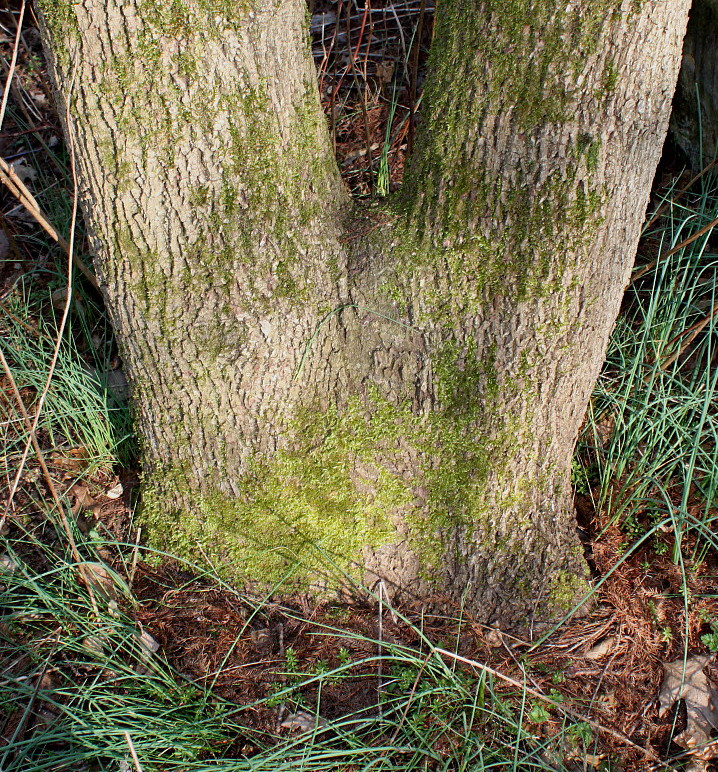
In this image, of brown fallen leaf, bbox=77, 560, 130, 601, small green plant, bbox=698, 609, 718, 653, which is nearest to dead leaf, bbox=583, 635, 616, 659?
small green plant, bbox=698, 609, 718, 653

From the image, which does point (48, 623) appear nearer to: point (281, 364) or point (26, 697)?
point (26, 697)

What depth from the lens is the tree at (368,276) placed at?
1396 millimetres

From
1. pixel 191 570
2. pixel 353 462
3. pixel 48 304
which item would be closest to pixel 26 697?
pixel 191 570

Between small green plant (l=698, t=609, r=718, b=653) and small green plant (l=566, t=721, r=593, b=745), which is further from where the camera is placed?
small green plant (l=698, t=609, r=718, b=653)

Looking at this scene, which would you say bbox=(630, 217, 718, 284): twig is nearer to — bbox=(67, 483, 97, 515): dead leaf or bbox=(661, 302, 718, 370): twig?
bbox=(661, 302, 718, 370): twig

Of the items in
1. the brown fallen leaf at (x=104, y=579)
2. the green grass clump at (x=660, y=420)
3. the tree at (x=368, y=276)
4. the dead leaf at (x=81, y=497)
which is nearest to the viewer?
the tree at (x=368, y=276)

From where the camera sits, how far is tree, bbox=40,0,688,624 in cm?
140

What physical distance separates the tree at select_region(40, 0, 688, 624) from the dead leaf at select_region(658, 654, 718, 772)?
1.23 ft

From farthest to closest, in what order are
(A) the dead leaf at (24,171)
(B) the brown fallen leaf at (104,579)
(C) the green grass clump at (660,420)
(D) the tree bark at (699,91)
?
(A) the dead leaf at (24,171) → (D) the tree bark at (699,91) → (C) the green grass clump at (660,420) → (B) the brown fallen leaf at (104,579)

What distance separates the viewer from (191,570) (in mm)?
1864

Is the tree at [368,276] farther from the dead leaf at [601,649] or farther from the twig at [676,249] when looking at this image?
the twig at [676,249]

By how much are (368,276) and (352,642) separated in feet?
3.45

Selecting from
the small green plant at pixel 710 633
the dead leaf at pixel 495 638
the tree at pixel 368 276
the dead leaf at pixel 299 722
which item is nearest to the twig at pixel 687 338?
the tree at pixel 368 276

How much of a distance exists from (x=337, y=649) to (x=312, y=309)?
3.19 feet
